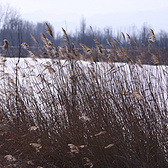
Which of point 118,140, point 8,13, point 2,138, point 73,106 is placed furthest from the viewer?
point 8,13

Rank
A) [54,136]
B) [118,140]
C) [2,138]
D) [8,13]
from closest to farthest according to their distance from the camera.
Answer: [118,140] < [54,136] < [2,138] < [8,13]

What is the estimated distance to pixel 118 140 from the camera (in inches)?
78.2

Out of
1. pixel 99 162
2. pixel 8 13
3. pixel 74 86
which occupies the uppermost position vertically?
pixel 8 13

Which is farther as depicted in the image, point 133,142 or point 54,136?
point 54,136

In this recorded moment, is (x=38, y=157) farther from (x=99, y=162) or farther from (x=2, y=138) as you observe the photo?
(x=2, y=138)

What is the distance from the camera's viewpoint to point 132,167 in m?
2.02

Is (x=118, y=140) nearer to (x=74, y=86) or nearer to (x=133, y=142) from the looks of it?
(x=133, y=142)

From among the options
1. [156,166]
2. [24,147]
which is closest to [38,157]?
[24,147]

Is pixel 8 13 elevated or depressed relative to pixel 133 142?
elevated

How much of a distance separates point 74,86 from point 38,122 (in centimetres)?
54

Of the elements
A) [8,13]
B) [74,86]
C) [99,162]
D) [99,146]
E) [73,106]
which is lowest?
[99,162]

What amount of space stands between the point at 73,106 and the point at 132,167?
0.84 m

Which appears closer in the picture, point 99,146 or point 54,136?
point 99,146

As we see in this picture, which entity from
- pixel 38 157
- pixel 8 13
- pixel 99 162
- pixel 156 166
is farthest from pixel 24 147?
pixel 8 13
